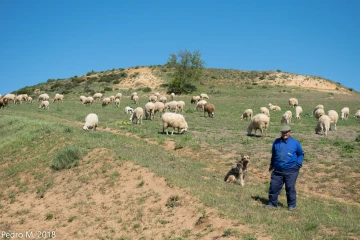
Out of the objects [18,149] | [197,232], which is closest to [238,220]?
[197,232]

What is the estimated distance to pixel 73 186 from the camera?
1402cm

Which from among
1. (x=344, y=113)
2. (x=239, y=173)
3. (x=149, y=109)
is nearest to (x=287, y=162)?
(x=239, y=173)

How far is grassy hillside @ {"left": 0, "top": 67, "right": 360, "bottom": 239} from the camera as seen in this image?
342 inches

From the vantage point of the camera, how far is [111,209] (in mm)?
11555

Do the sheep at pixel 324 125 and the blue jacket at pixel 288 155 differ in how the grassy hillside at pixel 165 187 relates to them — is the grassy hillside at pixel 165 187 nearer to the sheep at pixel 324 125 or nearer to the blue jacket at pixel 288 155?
the sheep at pixel 324 125

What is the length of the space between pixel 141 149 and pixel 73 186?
4188mm

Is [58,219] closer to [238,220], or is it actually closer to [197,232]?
[197,232]

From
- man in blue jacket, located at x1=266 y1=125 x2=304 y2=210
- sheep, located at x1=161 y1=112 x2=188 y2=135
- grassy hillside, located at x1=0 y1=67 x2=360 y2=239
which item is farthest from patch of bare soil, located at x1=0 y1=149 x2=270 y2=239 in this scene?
sheep, located at x1=161 y1=112 x2=188 y2=135

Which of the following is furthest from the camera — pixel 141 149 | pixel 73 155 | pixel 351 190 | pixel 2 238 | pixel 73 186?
pixel 141 149

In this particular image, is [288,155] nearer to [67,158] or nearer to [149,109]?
[67,158]

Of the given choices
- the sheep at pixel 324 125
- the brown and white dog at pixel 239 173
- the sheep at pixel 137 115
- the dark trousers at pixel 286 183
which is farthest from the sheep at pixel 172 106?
the dark trousers at pixel 286 183

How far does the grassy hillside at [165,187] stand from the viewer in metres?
8.69

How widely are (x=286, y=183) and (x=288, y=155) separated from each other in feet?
2.46

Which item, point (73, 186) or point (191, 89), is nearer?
point (73, 186)
